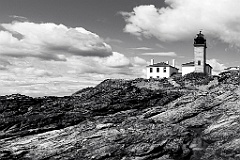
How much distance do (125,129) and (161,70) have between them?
68.7m

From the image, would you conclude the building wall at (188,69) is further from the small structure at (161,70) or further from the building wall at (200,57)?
the small structure at (161,70)

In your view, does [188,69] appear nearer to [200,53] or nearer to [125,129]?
[200,53]

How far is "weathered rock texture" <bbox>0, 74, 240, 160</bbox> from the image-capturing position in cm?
2002

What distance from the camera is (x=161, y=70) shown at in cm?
8938

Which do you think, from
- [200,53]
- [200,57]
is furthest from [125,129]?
[200,53]

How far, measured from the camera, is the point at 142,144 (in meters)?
20.6

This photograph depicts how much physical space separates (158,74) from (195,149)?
7019 cm

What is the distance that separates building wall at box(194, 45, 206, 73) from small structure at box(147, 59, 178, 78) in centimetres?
1889

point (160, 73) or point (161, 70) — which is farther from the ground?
point (161, 70)

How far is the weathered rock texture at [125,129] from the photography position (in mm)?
20016

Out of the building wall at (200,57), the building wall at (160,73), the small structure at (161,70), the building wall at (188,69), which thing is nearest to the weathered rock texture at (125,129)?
the building wall at (200,57)

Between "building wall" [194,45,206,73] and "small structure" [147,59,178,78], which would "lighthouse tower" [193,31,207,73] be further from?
"small structure" [147,59,178,78]

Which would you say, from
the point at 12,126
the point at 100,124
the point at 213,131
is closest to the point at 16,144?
the point at 12,126

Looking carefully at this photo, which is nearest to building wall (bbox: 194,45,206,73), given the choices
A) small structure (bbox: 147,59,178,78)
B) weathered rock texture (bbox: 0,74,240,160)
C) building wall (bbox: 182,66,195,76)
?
building wall (bbox: 182,66,195,76)
